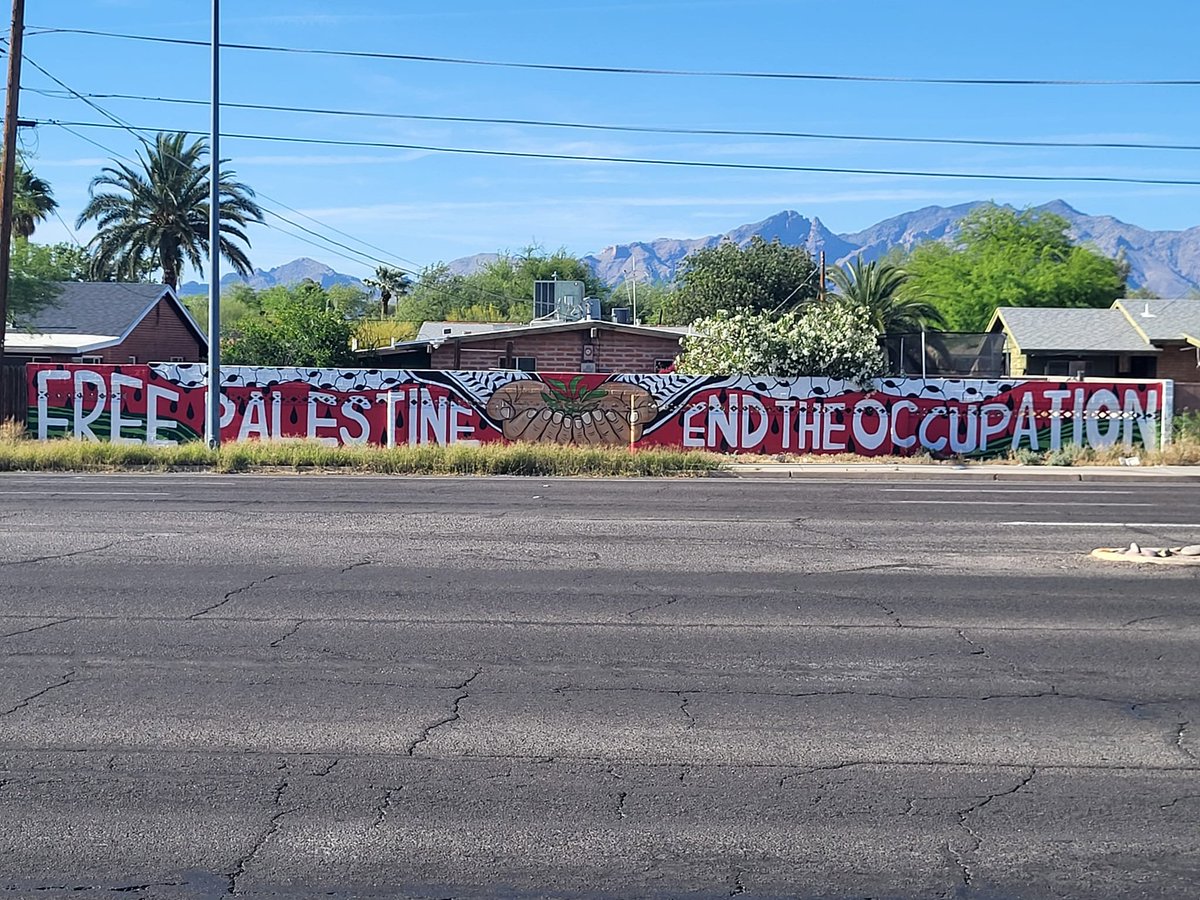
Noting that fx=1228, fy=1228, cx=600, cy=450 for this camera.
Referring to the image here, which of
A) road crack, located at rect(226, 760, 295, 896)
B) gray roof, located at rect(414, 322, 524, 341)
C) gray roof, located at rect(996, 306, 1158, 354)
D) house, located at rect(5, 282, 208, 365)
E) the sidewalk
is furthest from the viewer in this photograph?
gray roof, located at rect(414, 322, 524, 341)

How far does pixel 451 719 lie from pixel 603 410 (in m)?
23.0

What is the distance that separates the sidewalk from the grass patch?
6.40 feet

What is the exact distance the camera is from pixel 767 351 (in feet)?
100.0

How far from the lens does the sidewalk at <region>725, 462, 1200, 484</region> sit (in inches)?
985

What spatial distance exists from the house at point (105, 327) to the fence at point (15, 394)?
6677 mm

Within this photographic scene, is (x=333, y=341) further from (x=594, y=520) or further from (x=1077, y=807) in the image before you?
(x=1077, y=807)

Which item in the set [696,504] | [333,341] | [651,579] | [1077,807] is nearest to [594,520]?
[696,504]

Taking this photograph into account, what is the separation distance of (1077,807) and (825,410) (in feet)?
80.5

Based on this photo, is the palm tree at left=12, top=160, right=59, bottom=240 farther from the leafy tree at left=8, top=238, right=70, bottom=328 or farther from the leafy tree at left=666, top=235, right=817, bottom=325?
the leafy tree at left=666, top=235, right=817, bottom=325

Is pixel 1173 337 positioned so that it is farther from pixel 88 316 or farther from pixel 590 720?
pixel 590 720

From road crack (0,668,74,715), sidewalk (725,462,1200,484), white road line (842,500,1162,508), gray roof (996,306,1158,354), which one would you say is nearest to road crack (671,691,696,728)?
road crack (0,668,74,715)

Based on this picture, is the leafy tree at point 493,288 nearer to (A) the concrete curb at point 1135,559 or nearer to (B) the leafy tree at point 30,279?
(B) the leafy tree at point 30,279

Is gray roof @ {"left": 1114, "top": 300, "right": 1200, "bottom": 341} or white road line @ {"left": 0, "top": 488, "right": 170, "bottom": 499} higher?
gray roof @ {"left": 1114, "top": 300, "right": 1200, "bottom": 341}

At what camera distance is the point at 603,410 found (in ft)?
97.5
